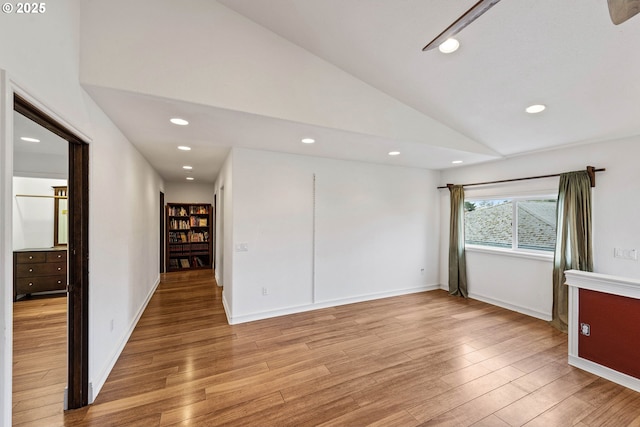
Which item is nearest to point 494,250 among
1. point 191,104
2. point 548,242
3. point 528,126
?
Result: point 548,242

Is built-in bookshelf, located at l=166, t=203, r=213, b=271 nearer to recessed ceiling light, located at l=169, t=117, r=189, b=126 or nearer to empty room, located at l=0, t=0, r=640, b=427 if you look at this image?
empty room, located at l=0, t=0, r=640, b=427

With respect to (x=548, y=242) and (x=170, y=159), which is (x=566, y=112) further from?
(x=170, y=159)

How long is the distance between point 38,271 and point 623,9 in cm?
701

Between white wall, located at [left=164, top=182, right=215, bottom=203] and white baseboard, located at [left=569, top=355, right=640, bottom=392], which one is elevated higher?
white wall, located at [left=164, top=182, right=215, bottom=203]

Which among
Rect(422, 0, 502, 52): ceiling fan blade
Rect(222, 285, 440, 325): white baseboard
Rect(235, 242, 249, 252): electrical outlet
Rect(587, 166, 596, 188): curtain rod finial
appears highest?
Rect(422, 0, 502, 52): ceiling fan blade

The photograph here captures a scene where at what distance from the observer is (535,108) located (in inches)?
104

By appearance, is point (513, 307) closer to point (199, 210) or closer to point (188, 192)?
point (199, 210)

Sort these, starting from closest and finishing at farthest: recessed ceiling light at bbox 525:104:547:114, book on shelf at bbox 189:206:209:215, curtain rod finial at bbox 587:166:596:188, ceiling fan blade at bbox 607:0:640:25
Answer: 1. ceiling fan blade at bbox 607:0:640:25
2. recessed ceiling light at bbox 525:104:547:114
3. curtain rod finial at bbox 587:166:596:188
4. book on shelf at bbox 189:206:209:215

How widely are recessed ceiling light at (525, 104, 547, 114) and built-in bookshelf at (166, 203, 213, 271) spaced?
6.89m

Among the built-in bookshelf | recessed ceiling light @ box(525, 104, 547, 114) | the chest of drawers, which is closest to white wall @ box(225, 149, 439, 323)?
recessed ceiling light @ box(525, 104, 547, 114)

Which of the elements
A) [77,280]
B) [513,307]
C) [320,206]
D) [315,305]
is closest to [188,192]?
[320,206]

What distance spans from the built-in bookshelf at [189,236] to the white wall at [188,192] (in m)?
0.15

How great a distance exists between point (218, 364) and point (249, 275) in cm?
118

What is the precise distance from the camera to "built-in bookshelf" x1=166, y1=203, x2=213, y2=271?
260 inches
